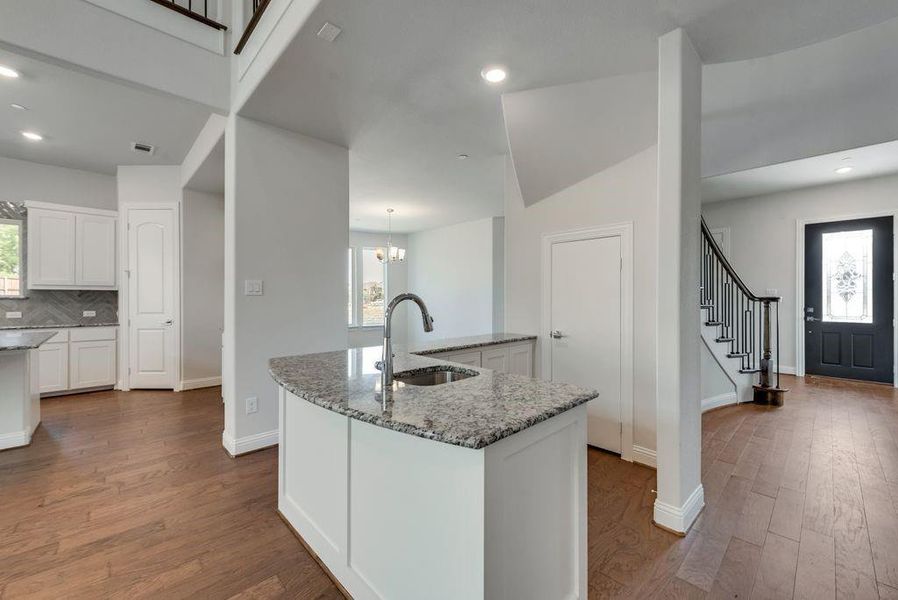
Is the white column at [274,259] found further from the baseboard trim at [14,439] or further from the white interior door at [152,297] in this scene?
the white interior door at [152,297]

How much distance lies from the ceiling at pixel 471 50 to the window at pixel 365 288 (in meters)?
5.49

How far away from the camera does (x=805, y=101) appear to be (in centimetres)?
343

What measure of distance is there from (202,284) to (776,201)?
8.60 meters

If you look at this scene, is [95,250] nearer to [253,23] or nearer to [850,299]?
[253,23]

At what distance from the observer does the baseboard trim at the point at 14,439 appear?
3032 mm

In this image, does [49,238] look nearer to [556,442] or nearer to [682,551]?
[556,442]

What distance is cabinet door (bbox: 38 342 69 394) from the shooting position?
4445mm

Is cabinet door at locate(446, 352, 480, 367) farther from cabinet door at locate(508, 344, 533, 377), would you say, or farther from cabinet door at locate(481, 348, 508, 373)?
cabinet door at locate(508, 344, 533, 377)

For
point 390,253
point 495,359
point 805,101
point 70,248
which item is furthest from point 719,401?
point 70,248

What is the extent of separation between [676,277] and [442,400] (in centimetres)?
148

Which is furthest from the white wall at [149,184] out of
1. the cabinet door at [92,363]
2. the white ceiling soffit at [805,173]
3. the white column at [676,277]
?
the white ceiling soffit at [805,173]

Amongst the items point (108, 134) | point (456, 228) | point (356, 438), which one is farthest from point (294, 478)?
point (456, 228)

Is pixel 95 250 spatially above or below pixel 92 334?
above

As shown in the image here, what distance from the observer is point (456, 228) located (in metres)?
8.22
